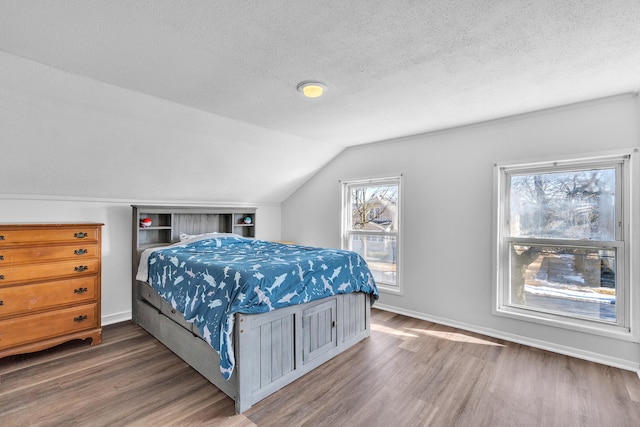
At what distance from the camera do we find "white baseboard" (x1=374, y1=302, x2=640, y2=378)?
2.57m

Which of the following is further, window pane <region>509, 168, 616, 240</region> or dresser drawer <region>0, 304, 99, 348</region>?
window pane <region>509, 168, 616, 240</region>

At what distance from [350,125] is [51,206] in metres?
3.21

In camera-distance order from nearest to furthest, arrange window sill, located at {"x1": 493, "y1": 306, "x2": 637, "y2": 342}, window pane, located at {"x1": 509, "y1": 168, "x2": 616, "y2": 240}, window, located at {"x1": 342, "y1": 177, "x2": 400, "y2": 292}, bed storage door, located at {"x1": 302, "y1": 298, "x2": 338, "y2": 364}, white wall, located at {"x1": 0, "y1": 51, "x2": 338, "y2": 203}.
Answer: white wall, located at {"x1": 0, "y1": 51, "x2": 338, "y2": 203}, bed storage door, located at {"x1": 302, "y1": 298, "x2": 338, "y2": 364}, window sill, located at {"x1": 493, "y1": 306, "x2": 637, "y2": 342}, window pane, located at {"x1": 509, "y1": 168, "x2": 616, "y2": 240}, window, located at {"x1": 342, "y1": 177, "x2": 400, "y2": 292}

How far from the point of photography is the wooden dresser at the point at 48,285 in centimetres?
250

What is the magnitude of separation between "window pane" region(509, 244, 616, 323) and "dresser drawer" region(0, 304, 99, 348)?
165 inches

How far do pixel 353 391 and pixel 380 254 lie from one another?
86.5 inches

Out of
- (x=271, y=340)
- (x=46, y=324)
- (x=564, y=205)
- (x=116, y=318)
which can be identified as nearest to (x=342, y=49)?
(x=271, y=340)

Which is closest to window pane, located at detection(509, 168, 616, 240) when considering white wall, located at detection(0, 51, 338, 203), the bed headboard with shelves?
white wall, located at detection(0, 51, 338, 203)

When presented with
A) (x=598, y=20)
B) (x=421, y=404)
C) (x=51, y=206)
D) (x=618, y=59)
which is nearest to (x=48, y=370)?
(x=51, y=206)

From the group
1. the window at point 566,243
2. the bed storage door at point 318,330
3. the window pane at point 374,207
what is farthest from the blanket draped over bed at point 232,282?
the window at point 566,243

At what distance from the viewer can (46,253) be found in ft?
8.79

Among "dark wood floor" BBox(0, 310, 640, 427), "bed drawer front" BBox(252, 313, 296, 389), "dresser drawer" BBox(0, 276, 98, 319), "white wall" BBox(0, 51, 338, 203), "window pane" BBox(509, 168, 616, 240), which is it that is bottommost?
"dark wood floor" BBox(0, 310, 640, 427)

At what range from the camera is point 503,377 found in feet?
7.92

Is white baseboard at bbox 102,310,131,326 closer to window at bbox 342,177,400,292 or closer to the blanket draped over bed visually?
the blanket draped over bed
